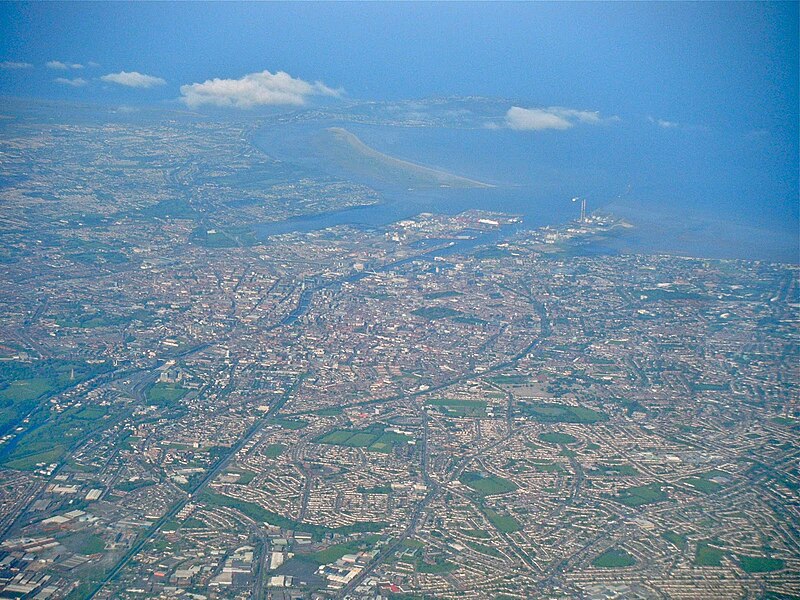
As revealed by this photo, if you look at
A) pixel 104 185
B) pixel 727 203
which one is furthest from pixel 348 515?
pixel 727 203

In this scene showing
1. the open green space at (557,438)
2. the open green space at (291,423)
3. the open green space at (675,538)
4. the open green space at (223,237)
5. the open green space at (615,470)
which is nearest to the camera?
the open green space at (675,538)

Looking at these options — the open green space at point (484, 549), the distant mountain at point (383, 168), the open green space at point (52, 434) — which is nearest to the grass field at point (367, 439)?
the open green space at point (484, 549)

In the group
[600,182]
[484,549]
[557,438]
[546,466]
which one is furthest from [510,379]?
[600,182]

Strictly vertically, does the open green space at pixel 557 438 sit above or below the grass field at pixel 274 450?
above

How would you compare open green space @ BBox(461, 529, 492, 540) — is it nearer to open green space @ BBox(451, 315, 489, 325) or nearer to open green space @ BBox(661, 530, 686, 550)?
open green space @ BBox(661, 530, 686, 550)

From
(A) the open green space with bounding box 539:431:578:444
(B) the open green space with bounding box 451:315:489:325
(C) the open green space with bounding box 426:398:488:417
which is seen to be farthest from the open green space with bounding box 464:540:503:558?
(B) the open green space with bounding box 451:315:489:325

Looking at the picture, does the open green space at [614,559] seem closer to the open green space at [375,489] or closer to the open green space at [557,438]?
the open green space at [375,489]
